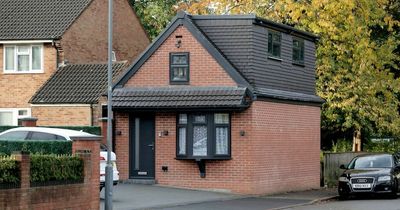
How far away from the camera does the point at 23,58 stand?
40938 millimetres

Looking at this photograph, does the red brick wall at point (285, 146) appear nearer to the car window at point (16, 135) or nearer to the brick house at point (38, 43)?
the car window at point (16, 135)

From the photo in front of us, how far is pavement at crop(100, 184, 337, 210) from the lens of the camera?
24266mm

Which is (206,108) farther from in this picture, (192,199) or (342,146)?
(342,146)

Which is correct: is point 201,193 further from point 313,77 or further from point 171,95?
point 313,77

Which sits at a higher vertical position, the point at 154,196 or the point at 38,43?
the point at 38,43

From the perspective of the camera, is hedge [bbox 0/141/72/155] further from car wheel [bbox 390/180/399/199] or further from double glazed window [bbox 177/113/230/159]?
car wheel [bbox 390/180/399/199]

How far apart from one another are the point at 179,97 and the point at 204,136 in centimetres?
157

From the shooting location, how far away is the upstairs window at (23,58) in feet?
133

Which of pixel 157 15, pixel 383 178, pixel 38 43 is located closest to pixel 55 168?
pixel 383 178

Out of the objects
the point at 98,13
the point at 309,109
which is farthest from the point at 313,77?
the point at 98,13

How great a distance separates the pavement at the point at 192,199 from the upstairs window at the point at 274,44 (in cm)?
506

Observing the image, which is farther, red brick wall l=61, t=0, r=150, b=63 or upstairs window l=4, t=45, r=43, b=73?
red brick wall l=61, t=0, r=150, b=63

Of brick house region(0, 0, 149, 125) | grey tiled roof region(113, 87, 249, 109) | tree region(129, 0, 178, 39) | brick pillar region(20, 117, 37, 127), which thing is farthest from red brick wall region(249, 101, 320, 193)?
tree region(129, 0, 178, 39)

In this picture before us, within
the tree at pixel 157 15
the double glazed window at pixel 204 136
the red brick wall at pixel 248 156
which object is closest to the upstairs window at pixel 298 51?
the red brick wall at pixel 248 156
